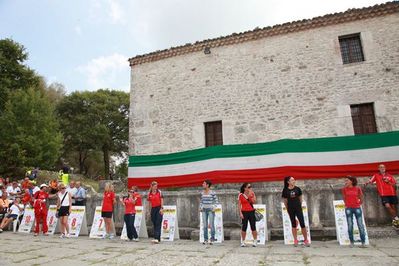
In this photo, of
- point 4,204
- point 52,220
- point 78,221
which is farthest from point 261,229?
point 4,204

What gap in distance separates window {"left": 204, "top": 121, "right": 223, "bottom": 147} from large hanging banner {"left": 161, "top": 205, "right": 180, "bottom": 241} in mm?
5459

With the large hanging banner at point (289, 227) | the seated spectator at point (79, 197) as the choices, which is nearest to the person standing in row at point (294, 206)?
the large hanging banner at point (289, 227)

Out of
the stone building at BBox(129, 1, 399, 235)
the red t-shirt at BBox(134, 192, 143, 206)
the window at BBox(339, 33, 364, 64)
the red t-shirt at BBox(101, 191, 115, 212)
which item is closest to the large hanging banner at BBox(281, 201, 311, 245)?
the stone building at BBox(129, 1, 399, 235)

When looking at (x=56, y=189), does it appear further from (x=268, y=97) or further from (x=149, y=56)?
(x=268, y=97)

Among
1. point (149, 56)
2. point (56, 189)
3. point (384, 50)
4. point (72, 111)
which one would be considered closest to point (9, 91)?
point (72, 111)

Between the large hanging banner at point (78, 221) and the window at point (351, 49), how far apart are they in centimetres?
1200

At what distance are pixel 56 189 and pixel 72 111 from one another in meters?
23.7

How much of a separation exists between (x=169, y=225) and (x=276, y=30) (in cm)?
982

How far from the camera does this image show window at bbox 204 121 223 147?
1298 centimetres

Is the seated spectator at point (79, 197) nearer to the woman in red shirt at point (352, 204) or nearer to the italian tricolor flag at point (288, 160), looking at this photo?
the italian tricolor flag at point (288, 160)

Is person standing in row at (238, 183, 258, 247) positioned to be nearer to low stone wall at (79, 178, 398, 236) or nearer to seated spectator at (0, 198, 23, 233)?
low stone wall at (79, 178, 398, 236)

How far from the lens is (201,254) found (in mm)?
5488

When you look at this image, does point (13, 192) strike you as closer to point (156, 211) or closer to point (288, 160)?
point (156, 211)

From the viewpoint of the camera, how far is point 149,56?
47.8ft
